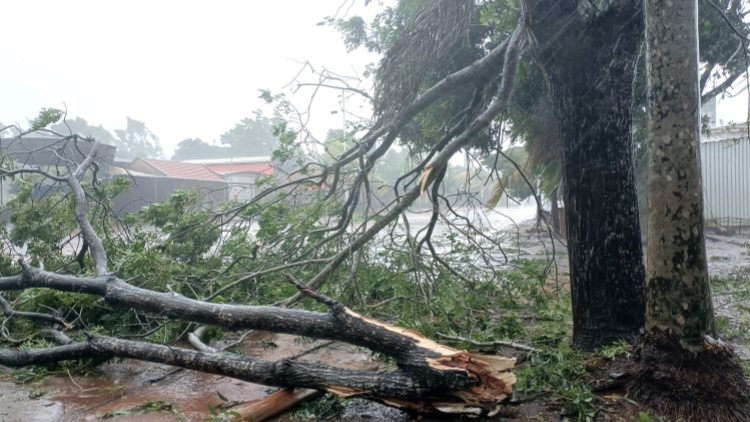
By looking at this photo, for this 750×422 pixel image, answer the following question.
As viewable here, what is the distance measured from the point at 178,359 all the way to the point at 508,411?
202 cm

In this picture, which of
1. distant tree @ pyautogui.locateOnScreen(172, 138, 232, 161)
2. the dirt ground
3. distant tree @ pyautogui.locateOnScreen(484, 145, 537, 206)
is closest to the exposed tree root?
the dirt ground

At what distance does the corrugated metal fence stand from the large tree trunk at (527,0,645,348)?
1280cm

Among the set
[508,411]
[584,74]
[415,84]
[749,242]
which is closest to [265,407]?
[508,411]

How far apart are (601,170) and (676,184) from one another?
83cm

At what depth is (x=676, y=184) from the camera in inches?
114

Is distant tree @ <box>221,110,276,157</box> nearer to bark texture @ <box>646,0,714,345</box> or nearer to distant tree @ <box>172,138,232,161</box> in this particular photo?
distant tree @ <box>172,138,232,161</box>

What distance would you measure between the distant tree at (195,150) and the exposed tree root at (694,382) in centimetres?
4648

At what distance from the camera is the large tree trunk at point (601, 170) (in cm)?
366

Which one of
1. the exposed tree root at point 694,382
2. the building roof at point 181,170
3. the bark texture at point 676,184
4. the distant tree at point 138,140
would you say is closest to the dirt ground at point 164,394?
the exposed tree root at point 694,382

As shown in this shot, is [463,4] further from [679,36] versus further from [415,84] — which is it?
[679,36]

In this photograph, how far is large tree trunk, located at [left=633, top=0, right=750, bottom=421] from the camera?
2768mm

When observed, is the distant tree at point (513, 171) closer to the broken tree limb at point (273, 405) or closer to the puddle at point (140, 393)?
the puddle at point (140, 393)

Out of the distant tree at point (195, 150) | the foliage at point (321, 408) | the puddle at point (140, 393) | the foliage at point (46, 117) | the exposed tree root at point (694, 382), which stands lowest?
the puddle at point (140, 393)

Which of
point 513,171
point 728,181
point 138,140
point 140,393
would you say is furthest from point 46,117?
point 138,140
